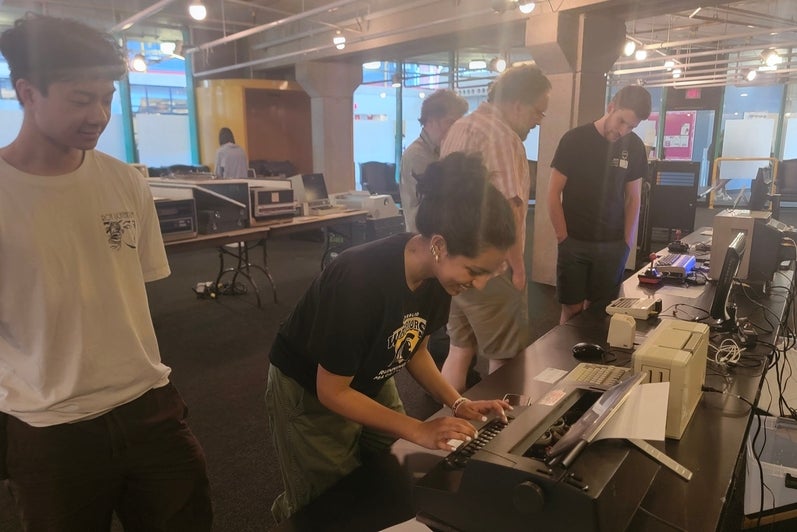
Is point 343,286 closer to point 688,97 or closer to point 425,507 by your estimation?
point 425,507

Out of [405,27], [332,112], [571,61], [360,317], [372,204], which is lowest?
[372,204]

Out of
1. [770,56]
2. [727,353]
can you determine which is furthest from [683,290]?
[770,56]

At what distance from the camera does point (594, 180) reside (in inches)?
110

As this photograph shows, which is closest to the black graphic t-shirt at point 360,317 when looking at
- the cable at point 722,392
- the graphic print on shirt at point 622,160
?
the cable at point 722,392

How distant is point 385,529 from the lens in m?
0.97

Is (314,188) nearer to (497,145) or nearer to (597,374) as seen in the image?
(497,145)

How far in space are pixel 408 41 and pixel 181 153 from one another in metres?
4.86

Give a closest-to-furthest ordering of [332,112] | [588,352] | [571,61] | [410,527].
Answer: [410,527]
[588,352]
[571,61]
[332,112]

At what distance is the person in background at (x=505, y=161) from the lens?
2.18 meters

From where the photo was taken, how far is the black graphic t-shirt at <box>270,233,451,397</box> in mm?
1070

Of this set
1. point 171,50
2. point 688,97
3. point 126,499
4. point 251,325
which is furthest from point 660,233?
point 126,499

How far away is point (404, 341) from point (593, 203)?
6.23 ft

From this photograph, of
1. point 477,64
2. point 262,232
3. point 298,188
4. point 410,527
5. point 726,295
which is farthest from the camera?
point 477,64

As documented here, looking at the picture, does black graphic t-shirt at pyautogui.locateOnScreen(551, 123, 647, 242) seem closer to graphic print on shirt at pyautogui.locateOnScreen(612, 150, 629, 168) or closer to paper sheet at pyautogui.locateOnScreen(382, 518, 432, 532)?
graphic print on shirt at pyautogui.locateOnScreen(612, 150, 629, 168)
